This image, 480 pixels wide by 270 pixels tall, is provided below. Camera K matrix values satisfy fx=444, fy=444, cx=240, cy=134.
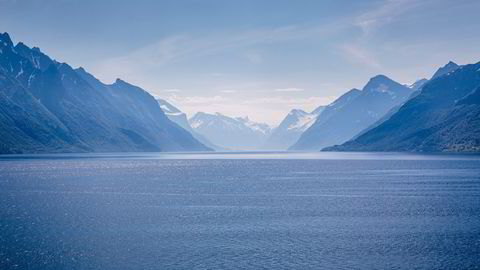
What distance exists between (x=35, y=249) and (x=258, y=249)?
3062 cm

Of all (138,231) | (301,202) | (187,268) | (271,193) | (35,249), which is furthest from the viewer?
(271,193)

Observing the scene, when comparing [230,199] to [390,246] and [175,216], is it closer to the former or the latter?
[175,216]

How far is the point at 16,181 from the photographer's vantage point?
155250 millimetres

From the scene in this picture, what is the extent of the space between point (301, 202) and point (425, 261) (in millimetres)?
54052

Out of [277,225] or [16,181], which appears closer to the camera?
[277,225]

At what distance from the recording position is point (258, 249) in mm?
62969

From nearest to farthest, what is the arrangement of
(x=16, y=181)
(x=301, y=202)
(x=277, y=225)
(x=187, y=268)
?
(x=187, y=268)
(x=277, y=225)
(x=301, y=202)
(x=16, y=181)

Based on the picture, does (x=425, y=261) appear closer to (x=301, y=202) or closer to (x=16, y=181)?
(x=301, y=202)

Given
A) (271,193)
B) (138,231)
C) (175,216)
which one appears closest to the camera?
(138,231)

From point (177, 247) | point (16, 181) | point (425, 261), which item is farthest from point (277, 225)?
point (16, 181)

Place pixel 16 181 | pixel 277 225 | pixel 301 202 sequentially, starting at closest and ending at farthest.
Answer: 1. pixel 277 225
2. pixel 301 202
3. pixel 16 181

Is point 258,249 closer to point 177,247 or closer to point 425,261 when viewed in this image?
point 177,247

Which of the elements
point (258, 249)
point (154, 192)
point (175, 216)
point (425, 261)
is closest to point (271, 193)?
point (154, 192)

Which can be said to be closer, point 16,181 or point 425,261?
point 425,261
